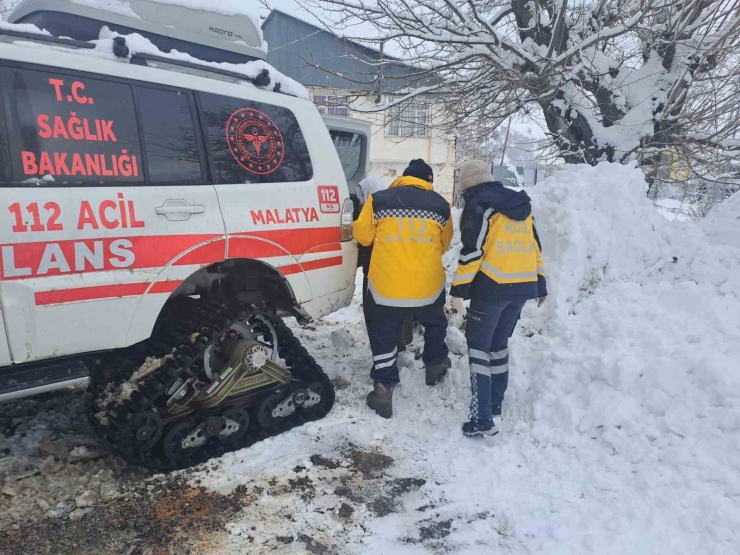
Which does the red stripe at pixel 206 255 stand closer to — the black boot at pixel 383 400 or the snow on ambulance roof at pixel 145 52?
the snow on ambulance roof at pixel 145 52

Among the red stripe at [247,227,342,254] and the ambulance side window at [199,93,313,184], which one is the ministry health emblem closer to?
the ambulance side window at [199,93,313,184]

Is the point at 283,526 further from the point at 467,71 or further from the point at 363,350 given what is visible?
the point at 467,71

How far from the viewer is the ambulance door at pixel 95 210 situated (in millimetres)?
2701

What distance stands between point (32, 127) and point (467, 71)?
6471 mm

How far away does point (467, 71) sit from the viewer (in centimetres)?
792

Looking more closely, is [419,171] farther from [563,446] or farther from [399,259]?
[563,446]

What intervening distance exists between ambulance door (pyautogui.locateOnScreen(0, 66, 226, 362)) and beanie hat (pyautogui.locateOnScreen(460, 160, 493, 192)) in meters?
1.85

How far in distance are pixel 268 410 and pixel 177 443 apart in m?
0.68

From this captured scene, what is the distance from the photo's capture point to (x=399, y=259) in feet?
13.6

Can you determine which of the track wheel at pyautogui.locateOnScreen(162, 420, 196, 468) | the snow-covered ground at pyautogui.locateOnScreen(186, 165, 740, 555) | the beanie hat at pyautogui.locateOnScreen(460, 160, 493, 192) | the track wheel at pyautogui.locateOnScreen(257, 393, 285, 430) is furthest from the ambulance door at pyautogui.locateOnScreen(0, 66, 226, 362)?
the beanie hat at pyautogui.locateOnScreen(460, 160, 493, 192)

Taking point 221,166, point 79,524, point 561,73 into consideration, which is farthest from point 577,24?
point 79,524

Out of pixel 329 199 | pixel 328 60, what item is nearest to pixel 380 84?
pixel 329 199

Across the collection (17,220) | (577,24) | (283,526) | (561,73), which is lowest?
(283,526)

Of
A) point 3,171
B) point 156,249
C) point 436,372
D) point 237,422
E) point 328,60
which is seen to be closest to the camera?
point 3,171
